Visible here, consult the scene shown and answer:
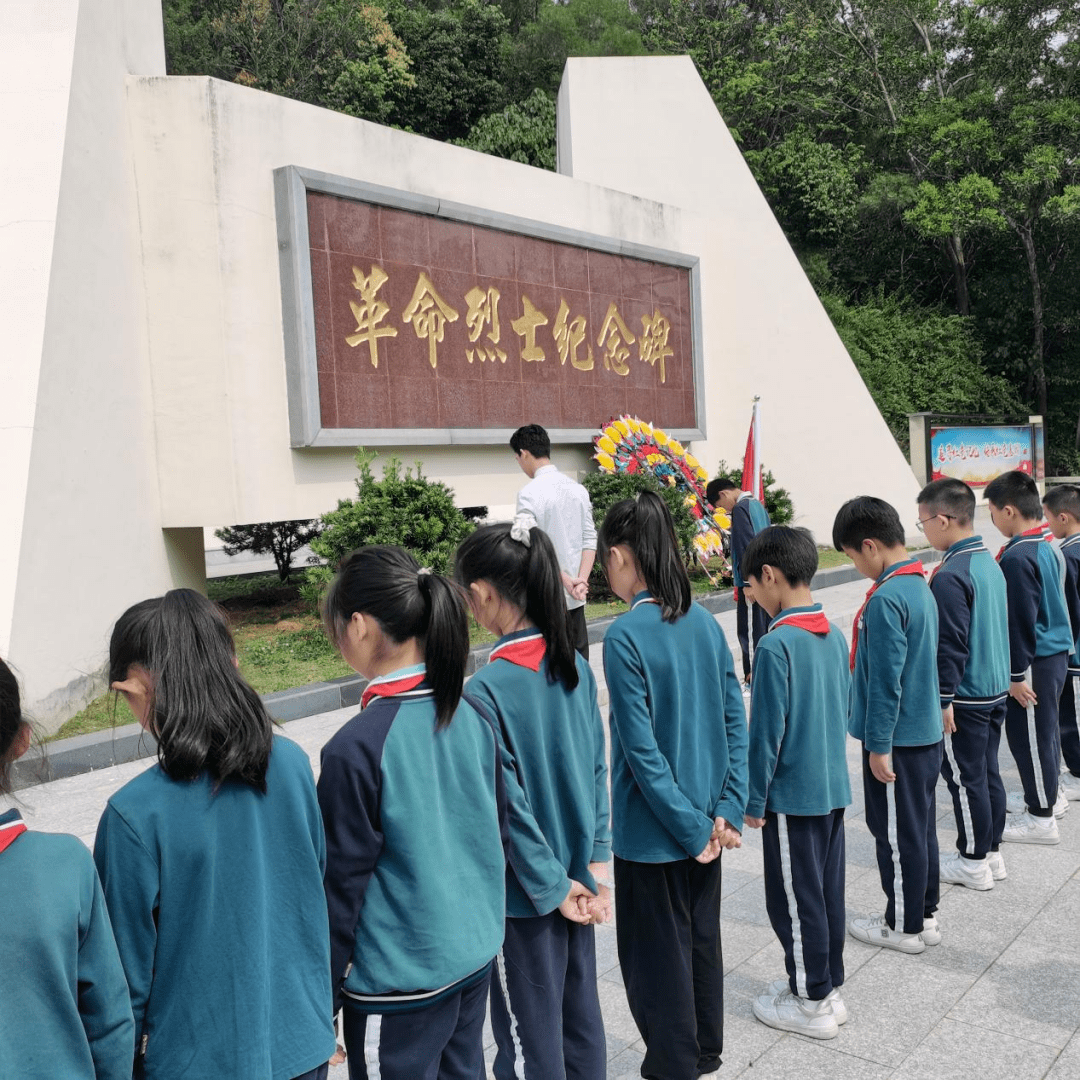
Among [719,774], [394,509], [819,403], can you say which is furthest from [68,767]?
[819,403]

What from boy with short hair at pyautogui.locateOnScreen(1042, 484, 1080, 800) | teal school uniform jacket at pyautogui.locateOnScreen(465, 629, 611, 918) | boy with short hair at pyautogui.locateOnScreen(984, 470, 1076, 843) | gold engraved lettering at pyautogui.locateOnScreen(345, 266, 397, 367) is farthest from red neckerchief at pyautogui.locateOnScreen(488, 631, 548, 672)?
gold engraved lettering at pyautogui.locateOnScreen(345, 266, 397, 367)

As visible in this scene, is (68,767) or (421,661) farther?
(68,767)

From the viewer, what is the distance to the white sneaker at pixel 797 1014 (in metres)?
2.48

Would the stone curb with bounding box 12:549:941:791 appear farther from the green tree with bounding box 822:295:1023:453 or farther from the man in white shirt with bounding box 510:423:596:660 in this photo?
the green tree with bounding box 822:295:1023:453

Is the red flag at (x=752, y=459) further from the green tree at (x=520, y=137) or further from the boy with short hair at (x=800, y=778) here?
the green tree at (x=520, y=137)

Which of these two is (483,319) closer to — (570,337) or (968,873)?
(570,337)

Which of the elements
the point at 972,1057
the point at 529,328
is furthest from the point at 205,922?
the point at 529,328

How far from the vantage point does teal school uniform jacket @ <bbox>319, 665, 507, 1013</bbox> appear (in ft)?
5.11

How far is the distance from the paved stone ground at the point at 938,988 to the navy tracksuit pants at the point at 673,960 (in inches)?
8.1

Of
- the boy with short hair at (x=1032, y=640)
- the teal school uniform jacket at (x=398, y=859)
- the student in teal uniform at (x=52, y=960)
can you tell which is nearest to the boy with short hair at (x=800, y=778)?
the teal school uniform jacket at (x=398, y=859)

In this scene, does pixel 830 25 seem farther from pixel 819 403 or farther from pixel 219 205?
pixel 219 205

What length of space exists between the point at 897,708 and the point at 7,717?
230 cm

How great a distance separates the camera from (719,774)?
227 cm

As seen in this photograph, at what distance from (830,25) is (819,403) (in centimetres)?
1141
